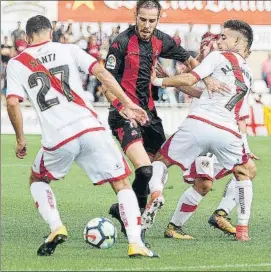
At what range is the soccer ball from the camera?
9.63 metres

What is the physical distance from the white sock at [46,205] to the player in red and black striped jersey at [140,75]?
126 centimetres

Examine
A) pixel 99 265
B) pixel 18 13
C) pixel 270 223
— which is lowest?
pixel 18 13

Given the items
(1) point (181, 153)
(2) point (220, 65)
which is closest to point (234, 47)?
(2) point (220, 65)

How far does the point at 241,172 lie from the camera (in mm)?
10688

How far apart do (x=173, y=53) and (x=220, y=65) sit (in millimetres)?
1068

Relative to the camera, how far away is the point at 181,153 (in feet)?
34.7

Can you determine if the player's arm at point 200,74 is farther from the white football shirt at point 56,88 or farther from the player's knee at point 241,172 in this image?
the white football shirt at point 56,88

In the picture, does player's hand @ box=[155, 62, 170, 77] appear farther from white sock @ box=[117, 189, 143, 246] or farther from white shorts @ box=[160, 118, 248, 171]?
white sock @ box=[117, 189, 143, 246]

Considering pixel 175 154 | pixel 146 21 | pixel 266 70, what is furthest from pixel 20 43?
pixel 175 154

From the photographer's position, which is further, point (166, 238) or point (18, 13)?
point (18, 13)

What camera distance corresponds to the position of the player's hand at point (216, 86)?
405 inches

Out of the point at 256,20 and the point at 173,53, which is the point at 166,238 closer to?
the point at 173,53

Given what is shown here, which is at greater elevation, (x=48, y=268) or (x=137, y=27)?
(x=137, y=27)

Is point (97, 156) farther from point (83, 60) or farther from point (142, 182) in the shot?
point (142, 182)
